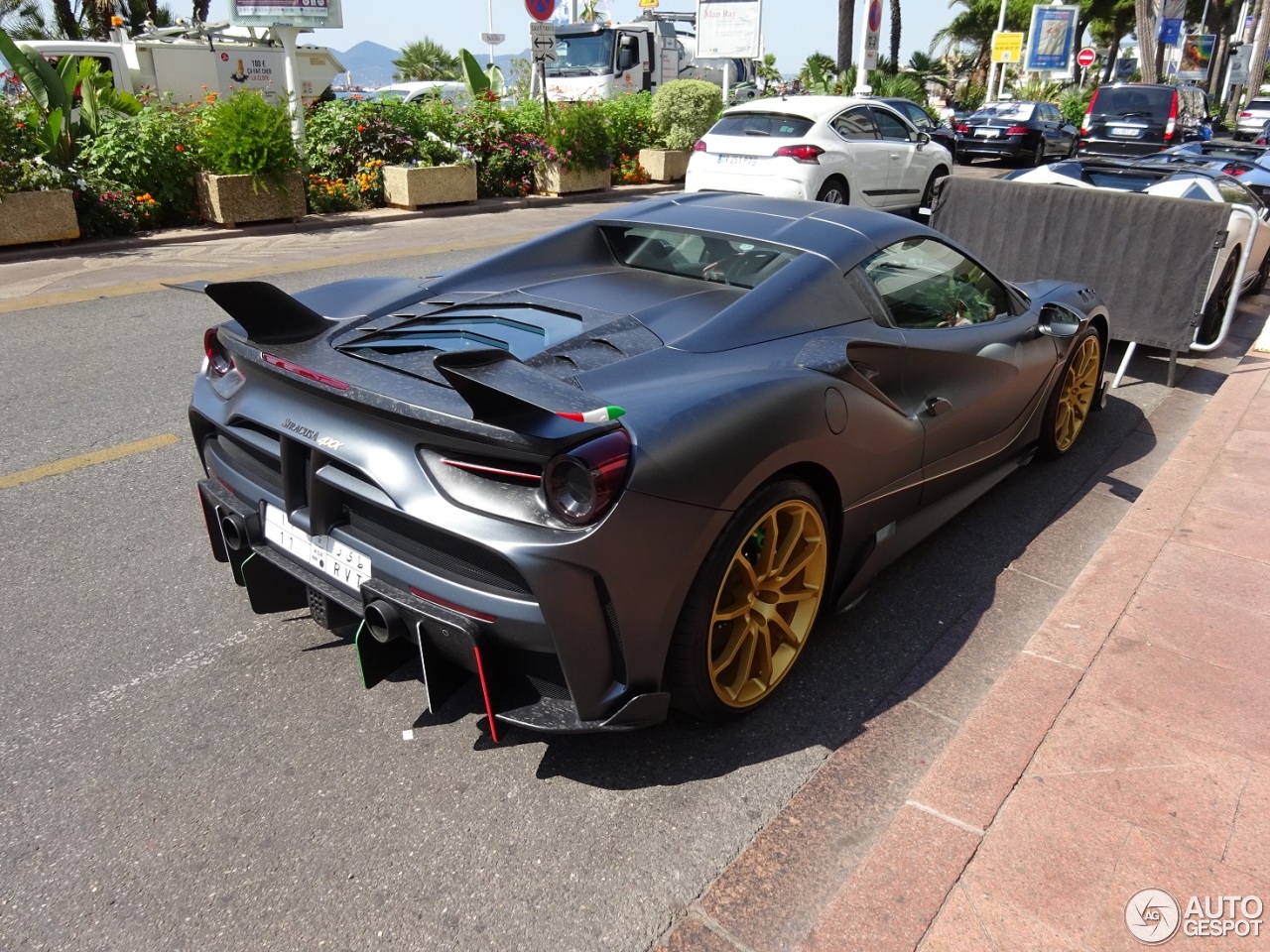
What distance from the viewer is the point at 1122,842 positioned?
2467 mm

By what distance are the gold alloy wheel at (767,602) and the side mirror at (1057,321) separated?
75.8 inches

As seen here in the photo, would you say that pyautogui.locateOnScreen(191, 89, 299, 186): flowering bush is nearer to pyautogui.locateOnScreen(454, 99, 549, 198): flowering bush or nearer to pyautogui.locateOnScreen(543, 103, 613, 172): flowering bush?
pyautogui.locateOnScreen(454, 99, 549, 198): flowering bush

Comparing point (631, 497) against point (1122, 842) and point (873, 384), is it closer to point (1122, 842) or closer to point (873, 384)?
point (873, 384)

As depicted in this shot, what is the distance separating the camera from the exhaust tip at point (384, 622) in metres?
2.49

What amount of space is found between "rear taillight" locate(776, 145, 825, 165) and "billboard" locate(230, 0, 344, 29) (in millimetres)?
7253

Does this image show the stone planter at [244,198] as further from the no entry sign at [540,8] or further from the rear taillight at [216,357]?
the rear taillight at [216,357]

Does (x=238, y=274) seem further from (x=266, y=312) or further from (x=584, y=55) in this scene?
(x=584, y=55)

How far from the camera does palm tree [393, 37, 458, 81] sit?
40.4 metres

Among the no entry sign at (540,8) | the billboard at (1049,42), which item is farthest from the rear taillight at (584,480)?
the billboard at (1049,42)

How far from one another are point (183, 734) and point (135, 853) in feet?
1.55

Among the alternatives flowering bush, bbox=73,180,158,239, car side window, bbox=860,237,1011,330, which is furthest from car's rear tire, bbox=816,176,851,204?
car side window, bbox=860,237,1011,330

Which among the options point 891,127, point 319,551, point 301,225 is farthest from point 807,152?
point 319,551

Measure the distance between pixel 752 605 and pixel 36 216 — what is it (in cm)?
1080

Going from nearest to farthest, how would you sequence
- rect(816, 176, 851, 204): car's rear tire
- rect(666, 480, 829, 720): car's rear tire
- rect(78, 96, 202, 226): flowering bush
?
rect(666, 480, 829, 720): car's rear tire < rect(78, 96, 202, 226): flowering bush < rect(816, 176, 851, 204): car's rear tire
